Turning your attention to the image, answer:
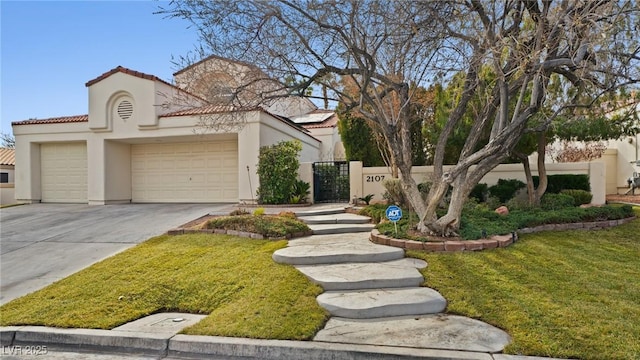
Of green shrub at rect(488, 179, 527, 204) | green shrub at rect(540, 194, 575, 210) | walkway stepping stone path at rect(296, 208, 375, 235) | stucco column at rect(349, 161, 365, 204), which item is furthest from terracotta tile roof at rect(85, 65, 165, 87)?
green shrub at rect(540, 194, 575, 210)

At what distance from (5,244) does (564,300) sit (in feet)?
35.8

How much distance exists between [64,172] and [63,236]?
8227mm

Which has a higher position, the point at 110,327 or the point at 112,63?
the point at 112,63

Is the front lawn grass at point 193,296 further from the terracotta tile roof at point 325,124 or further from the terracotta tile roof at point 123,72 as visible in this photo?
the terracotta tile roof at point 325,124

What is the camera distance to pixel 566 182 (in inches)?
441

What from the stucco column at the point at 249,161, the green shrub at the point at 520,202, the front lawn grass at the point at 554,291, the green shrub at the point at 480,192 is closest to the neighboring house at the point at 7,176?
the stucco column at the point at 249,161

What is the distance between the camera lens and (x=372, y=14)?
6.34 meters

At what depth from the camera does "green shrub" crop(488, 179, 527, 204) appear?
35.5 ft

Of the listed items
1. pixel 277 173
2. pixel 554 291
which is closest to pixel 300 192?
pixel 277 173

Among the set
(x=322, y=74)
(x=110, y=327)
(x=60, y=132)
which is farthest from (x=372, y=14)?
(x=60, y=132)

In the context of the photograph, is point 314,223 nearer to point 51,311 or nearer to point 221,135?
point 51,311

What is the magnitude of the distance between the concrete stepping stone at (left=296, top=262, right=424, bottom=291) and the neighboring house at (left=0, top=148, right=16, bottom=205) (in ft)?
56.4

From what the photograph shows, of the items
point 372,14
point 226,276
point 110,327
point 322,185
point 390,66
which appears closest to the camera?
point 110,327

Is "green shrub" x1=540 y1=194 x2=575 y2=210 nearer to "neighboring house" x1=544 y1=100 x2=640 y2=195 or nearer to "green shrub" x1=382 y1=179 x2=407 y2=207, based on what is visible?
"green shrub" x1=382 y1=179 x2=407 y2=207
